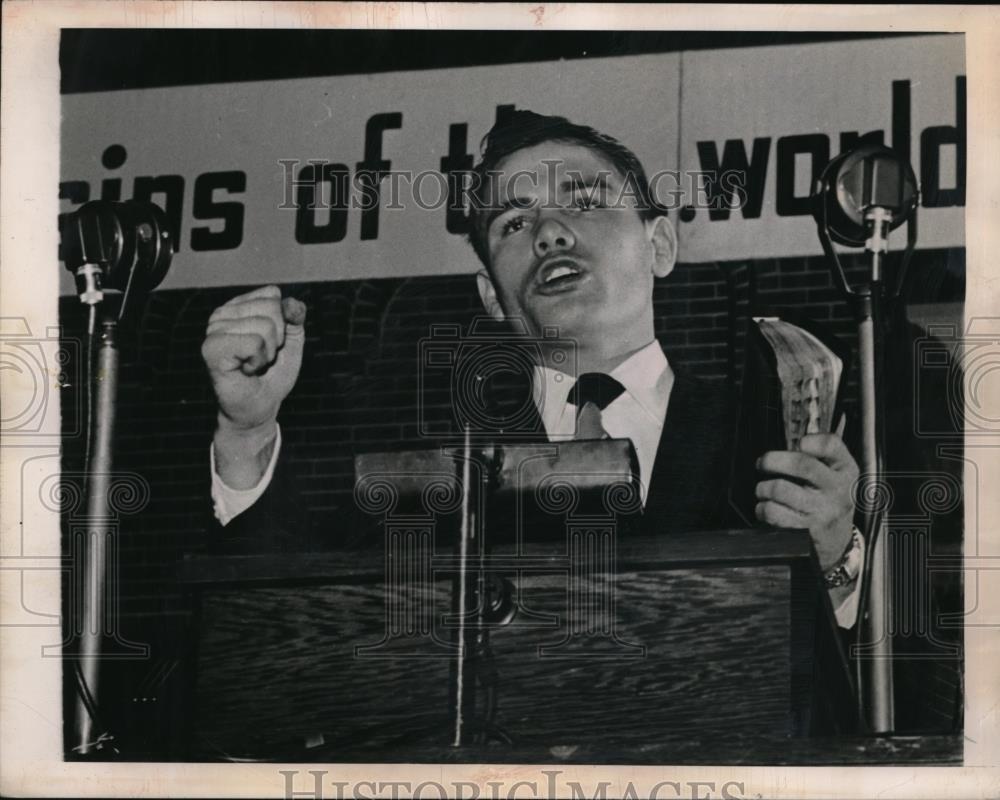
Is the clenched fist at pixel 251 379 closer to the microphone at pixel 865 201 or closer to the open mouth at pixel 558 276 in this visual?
the open mouth at pixel 558 276

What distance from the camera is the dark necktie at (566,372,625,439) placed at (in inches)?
196

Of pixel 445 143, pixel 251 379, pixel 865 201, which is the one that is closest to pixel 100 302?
pixel 251 379

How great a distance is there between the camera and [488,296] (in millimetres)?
5039

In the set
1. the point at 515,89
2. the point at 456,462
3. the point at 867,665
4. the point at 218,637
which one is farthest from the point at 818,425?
the point at 218,637

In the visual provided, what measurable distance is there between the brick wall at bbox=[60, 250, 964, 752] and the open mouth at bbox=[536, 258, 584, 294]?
0.25 meters

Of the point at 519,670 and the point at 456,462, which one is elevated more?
the point at 456,462

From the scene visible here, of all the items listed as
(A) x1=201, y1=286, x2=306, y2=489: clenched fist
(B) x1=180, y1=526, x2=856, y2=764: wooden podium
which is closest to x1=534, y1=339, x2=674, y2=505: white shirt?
(B) x1=180, y1=526, x2=856, y2=764: wooden podium

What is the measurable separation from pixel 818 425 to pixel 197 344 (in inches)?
91.0

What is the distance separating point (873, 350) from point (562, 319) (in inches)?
44.7

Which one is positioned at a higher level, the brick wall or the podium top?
A: the brick wall

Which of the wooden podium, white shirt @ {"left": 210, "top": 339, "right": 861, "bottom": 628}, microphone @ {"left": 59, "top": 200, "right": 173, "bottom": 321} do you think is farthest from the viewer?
microphone @ {"left": 59, "top": 200, "right": 173, "bottom": 321}

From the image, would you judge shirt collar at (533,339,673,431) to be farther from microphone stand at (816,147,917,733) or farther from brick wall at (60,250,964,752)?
microphone stand at (816,147,917,733)

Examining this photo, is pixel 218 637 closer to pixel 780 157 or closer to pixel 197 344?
pixel 197 344

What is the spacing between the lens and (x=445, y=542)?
4926 millimetres
